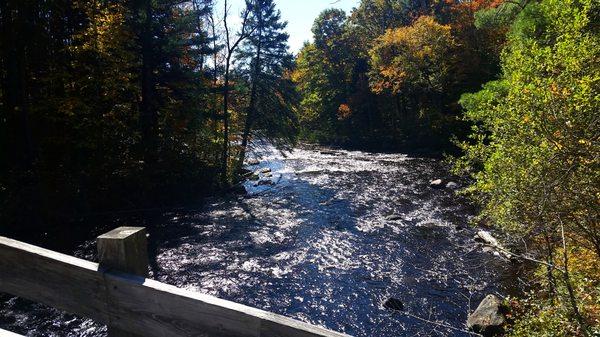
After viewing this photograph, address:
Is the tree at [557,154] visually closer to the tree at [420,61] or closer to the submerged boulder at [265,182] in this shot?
the submerged boulder at [265,182]

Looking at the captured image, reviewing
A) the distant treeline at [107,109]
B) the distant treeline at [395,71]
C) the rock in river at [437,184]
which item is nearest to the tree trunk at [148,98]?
the distant treeline at [107,109]

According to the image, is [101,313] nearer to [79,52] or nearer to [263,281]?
[263,281]

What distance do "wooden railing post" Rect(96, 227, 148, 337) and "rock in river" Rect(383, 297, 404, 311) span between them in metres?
7.17

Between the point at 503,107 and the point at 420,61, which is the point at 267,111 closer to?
the point at 420,61

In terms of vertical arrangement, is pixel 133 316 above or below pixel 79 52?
below

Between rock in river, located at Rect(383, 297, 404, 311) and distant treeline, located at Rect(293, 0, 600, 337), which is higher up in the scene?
distant treeline, located at Rect(293, 0, 600, 337)

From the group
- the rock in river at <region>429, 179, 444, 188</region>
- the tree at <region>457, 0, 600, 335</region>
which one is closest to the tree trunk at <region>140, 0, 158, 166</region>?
the rock in river at <region>429, 179, 444, 188</region>

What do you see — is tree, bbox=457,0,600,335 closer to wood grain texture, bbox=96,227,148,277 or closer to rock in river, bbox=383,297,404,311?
rock in river, bbox=383,297,404,311

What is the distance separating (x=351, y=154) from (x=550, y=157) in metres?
27.4

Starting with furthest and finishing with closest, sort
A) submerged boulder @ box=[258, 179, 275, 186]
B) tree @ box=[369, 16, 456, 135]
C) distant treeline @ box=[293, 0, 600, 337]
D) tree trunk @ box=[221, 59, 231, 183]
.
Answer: tree @ box=[369, 16, 456, 135] < submerged boulder @ box=[258, 179, 275, 186] < tree trunk @ box=[221, 59, 231, 183] < distant treeline @ box=[293, 0, 600, 337]

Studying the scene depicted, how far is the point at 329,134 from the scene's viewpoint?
43344mm

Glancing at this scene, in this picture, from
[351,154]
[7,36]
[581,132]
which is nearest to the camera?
[581,132]

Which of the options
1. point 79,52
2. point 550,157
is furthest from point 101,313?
point 79,52

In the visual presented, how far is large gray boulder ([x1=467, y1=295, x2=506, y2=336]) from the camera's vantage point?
667 cm
